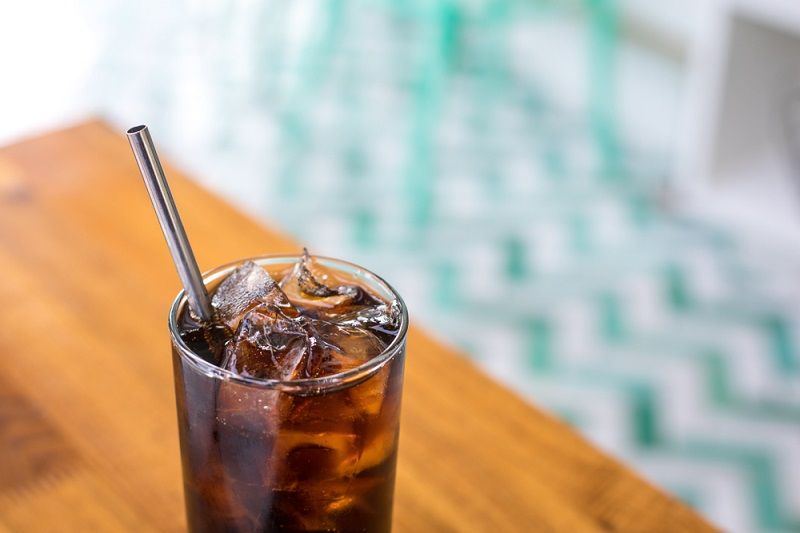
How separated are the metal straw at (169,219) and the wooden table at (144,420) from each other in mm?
199

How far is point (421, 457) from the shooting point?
0.71m

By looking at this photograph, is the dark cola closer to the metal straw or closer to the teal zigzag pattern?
the metal straw

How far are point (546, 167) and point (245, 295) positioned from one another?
77.1 inches

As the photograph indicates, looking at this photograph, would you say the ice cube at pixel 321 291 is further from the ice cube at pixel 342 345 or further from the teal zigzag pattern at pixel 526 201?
the teal zigzag pattern at pixel 526 201

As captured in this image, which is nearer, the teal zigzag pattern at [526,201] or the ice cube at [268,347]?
the ice cube at [268,347]

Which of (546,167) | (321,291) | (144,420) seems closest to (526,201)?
(546,167)

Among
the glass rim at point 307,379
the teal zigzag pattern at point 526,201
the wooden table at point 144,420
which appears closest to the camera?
the glass rim at point 307,379

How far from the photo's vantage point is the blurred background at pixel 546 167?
1712mm

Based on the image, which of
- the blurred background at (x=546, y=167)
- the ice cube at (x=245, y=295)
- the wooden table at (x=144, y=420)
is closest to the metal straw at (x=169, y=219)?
the ice cube at (x=245, y=295)

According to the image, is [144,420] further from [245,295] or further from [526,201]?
[526,201]

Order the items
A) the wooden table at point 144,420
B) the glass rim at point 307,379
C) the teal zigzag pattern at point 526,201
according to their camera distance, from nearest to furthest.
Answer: the glass rim at point 307,379 < the wooden table at point 144,420 < the teal zigzag pattern at point 526,201

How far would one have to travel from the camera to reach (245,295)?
532mm

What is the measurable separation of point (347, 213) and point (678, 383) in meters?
0.82

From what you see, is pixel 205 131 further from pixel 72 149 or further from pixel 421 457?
pixel 421 457
